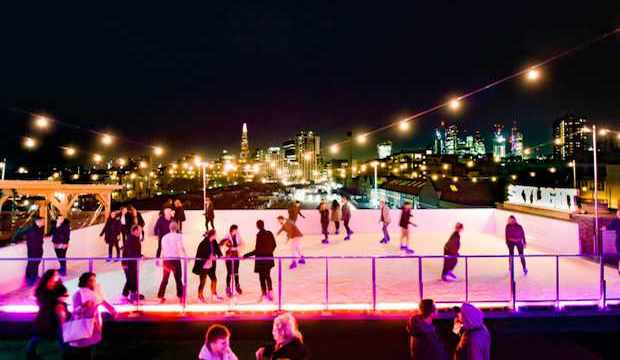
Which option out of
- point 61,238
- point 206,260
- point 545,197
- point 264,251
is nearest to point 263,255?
point 264,251

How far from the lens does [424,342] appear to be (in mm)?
4793

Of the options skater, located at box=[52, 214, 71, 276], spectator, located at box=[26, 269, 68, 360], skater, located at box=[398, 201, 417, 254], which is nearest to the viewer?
spectator, located at box=[26, 269, 68, 360]

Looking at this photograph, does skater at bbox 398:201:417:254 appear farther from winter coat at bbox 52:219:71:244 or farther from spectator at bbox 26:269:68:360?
spectator at bbox 26:269:68:360

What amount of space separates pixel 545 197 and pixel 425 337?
1286 centimetres

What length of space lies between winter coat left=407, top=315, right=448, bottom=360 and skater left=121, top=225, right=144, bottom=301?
486 cm

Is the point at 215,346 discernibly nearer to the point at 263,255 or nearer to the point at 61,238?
the point at 263,255

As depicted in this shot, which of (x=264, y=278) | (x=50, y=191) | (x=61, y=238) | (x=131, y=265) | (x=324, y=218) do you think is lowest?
(x=264, y=278)

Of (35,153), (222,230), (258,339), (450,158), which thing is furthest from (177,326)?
(450,158)

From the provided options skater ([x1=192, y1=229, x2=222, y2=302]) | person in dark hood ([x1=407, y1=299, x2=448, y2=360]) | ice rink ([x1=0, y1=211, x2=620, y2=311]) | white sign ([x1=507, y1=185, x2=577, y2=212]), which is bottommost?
ice rink ([x1=0, y1=211, x2=620, y2=311])

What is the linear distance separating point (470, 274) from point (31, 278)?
873 centimetres

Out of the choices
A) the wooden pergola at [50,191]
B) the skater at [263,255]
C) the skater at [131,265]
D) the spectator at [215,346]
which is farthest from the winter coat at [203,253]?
the wooden pergola at [50,191]

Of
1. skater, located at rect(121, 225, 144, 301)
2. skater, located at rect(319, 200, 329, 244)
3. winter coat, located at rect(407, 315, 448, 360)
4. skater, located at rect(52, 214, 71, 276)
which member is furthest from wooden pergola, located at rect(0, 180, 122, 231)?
winter coat, located at rect(407, 315, 448, 360)

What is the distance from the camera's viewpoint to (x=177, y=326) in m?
7.28

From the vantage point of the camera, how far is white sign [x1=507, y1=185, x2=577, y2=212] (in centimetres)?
1381
